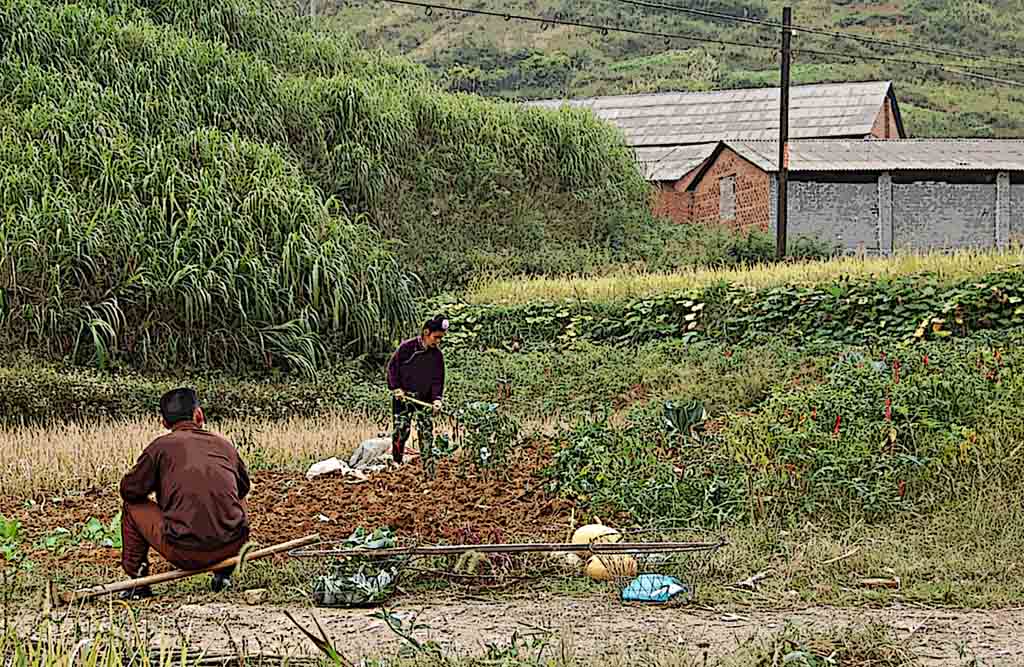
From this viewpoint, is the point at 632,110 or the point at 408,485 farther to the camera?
the point at 632,110

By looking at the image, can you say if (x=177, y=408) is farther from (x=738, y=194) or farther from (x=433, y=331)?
(x=738, y=194)

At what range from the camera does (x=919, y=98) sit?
63.8m

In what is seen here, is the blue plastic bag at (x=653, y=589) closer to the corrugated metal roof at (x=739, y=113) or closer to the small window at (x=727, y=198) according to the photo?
the small window at (x=727, y=198)

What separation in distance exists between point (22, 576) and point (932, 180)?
2871 centimetres

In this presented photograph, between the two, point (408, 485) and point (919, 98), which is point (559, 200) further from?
point (919, 98)

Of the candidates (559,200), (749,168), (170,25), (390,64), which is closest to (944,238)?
(749,168)

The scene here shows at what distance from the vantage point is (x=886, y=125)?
44969 mm

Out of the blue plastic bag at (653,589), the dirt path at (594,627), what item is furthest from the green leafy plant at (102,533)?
the blue plastic bag at (653,589)

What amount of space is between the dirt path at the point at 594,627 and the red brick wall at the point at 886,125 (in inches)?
1475

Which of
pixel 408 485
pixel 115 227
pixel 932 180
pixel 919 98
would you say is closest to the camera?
pixel 408 485

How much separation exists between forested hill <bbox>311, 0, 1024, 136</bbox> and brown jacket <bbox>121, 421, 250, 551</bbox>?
5714 centimetres

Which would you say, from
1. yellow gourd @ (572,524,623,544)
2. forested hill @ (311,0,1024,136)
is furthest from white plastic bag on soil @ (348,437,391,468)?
forested hill @ (311,0,1024,136)

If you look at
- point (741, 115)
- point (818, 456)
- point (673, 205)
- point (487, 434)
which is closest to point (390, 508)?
point (487, 434)

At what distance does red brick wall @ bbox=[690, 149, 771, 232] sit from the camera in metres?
32.3
